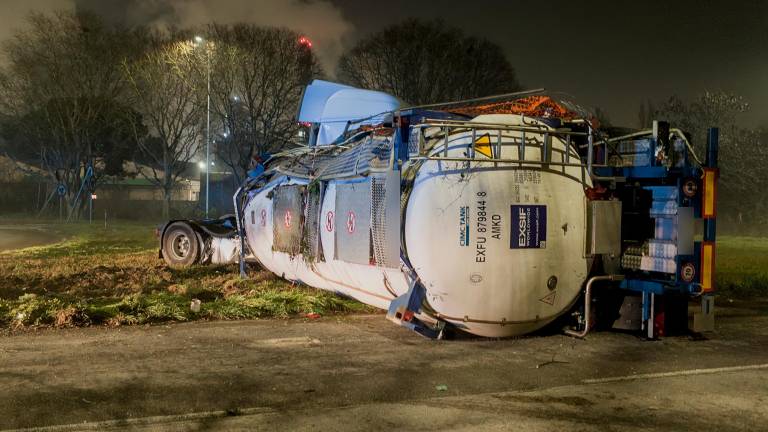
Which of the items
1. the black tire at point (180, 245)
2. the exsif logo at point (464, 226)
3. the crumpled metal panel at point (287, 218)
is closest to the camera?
the exsif logo at point (464, 226)

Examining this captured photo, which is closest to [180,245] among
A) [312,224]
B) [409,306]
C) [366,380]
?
[312,224]

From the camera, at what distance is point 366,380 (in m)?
5.91

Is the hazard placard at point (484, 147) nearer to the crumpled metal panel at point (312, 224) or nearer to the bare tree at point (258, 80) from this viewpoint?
the crumpled metal panel at point (312, 224)

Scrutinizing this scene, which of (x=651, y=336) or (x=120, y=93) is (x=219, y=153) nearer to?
(x=120, y=93)

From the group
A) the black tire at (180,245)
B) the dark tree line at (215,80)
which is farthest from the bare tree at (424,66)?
the black tire at (180,245)

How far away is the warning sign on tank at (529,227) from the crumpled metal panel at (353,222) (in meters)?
1.89

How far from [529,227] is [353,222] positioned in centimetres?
239

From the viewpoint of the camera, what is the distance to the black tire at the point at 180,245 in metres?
13.3

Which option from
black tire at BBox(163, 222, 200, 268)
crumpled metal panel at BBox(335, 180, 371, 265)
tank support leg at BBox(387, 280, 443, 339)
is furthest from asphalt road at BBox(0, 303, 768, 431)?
black tire at BBox(163, 222, 200, 268)

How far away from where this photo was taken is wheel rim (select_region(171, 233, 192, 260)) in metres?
13.6

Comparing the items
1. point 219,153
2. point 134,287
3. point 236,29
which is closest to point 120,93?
point 219,153

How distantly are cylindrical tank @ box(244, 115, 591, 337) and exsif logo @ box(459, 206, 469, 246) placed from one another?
1 cm

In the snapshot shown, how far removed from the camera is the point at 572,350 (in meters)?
7.16

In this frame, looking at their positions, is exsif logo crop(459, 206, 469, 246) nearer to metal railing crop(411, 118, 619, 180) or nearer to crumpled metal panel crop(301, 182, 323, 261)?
metal railing crop(411, 118, 619, 180)
